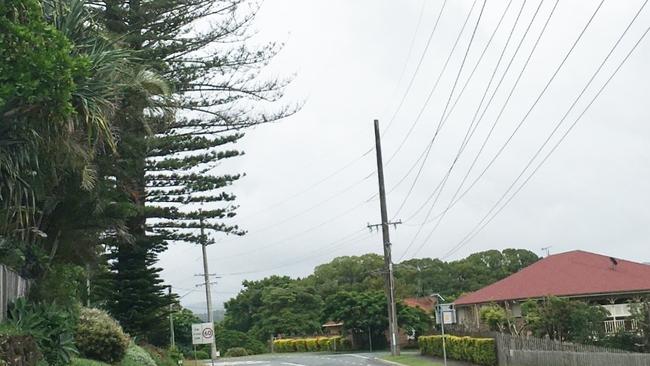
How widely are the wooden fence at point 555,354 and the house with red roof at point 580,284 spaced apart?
5618 millimetres

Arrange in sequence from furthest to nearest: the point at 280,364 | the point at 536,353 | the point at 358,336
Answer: the point at 358,336 < the point at 280,364 < the point at 536,353

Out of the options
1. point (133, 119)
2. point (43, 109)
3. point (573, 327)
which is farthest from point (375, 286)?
A: point (43, 109)

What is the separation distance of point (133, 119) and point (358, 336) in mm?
Answer: 48555

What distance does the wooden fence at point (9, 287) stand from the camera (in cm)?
1536

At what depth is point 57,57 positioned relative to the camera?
11.5 meters

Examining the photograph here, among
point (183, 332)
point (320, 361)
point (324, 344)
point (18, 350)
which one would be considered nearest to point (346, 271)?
point (324, 344)

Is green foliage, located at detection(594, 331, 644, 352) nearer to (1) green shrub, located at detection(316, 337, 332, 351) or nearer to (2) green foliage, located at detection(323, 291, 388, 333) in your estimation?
(2) green foliage, located at detection(323, 291, 388, 333)

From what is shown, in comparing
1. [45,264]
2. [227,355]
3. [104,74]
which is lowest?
[227,355]

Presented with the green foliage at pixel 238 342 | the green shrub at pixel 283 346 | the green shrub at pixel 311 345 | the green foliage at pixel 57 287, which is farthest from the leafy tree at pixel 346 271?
the green foliage at pixel 57 287

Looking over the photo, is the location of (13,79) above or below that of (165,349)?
above

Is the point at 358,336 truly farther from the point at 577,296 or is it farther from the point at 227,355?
the point at 577,296

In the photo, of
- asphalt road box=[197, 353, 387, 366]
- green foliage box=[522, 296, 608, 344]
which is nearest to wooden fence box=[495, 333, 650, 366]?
green foliage box=[522, 296, 608, 344]

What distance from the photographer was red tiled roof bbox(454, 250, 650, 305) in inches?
1534

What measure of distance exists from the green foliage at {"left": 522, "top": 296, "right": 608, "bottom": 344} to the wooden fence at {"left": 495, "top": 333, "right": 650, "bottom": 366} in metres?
2.01
